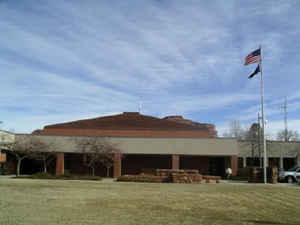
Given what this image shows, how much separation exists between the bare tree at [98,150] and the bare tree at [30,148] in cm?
396

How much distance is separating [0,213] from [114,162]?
30.7 m

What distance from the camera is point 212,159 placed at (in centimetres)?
4816

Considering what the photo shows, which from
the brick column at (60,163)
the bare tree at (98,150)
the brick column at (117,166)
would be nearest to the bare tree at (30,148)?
the brick column at (60,163)

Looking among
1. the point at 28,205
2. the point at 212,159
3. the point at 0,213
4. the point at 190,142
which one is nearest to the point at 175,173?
the point at 190,142

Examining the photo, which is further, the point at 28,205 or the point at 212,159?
the point at 212,159

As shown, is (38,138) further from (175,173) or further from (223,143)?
(223,143)

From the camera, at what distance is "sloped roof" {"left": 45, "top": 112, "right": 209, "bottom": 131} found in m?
53.9

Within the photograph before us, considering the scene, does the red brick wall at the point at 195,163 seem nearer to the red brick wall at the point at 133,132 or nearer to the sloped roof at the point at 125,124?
the red brick wall at the point at 133,132

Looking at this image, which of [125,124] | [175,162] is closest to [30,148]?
[175,162]

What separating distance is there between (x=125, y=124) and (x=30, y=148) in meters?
18.3

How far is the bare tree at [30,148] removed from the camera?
38.5 meters

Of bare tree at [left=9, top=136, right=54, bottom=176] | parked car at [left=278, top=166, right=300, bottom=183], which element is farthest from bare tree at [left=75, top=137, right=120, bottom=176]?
parked car at [left=278, top=166, right=300, bottom=183]

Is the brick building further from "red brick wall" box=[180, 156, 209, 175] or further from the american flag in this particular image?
the american flag

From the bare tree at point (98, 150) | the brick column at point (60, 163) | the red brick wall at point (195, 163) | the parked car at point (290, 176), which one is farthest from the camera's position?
the red brick wall at point (195, 163)
